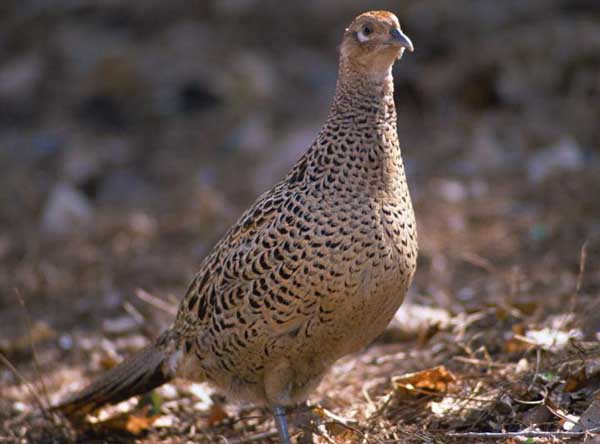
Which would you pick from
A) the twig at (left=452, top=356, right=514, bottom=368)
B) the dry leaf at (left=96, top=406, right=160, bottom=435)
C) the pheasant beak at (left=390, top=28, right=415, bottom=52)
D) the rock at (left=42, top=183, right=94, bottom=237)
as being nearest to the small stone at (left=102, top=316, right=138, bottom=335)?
the dry leaf at (left=96, top=406, right=160, bottom=435)

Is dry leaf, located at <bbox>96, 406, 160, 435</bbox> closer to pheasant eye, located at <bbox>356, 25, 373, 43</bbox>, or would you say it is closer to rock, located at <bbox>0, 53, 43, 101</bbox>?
pheasant eye, located at <bbox>356, 25, 373, 43</bbox>

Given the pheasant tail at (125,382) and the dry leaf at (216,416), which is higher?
the pheasant tail at (125,382)

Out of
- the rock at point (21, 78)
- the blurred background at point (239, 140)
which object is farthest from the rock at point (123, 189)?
the rock at point (21, 78)

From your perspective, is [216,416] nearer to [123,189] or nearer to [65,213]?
[65,213]

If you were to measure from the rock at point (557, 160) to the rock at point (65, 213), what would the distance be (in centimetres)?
375

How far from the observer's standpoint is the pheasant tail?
171 inches

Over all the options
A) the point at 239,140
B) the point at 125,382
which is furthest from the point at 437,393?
the point at 239,140

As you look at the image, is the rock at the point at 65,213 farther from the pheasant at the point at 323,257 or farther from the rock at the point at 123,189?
the pheasant at the point at 323,257

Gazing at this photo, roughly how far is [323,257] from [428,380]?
872mm

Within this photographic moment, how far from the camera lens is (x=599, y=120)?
7773 mm

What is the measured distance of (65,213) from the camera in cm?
768

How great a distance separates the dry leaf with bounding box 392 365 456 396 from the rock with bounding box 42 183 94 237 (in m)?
4.16

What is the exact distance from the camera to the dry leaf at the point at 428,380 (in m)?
4.05

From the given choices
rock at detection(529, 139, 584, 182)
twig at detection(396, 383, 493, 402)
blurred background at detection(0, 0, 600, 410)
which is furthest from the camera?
rock at detection(529, 139, 584, 182)
